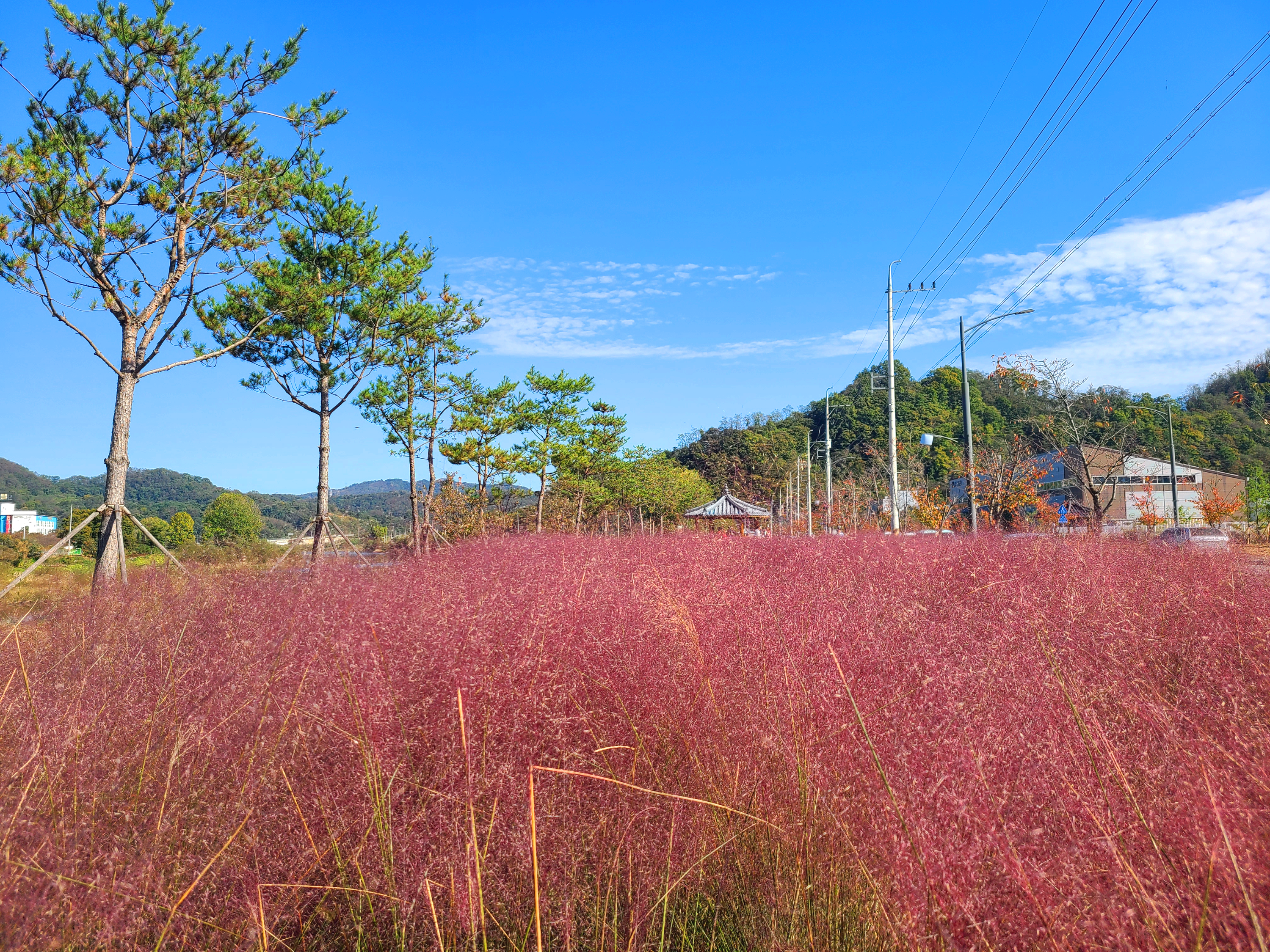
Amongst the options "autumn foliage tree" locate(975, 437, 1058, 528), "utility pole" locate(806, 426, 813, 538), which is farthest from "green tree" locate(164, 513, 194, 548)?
"autumn foliage tree" locate(975, 437, 1058, 528)

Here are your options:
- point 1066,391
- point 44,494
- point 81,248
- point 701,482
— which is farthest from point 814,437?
point 44,494

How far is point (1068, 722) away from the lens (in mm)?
1800

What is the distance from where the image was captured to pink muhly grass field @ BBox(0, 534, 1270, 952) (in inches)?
52.6

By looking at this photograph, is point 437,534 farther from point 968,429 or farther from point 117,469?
point 968,429

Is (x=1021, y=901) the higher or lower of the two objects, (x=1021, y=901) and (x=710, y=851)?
the higher

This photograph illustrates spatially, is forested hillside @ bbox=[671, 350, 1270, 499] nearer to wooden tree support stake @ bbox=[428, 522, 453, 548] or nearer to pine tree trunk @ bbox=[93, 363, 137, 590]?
wooden tree support stake @ bbox=[428, 522, 453, 548]

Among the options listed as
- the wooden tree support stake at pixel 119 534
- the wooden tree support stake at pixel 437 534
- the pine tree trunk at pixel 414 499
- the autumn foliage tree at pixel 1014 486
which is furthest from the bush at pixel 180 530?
the autumn foliage tree at pixel 1014 486

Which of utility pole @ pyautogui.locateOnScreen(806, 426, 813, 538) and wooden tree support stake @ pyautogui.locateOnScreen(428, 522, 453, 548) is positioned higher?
utility pole @ pyautogui.locateOnScreen(806, 426, 813, 538)

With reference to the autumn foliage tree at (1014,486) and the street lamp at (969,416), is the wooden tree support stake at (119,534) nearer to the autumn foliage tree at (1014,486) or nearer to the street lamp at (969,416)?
the street lamp at (969,416)

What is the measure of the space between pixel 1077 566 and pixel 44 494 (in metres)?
98.7

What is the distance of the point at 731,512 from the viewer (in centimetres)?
2750

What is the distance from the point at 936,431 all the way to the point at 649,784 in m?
49.2

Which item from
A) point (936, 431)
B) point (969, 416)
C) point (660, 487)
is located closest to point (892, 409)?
point (969, 416)

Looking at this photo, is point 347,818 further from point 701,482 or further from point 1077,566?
point 701,482
